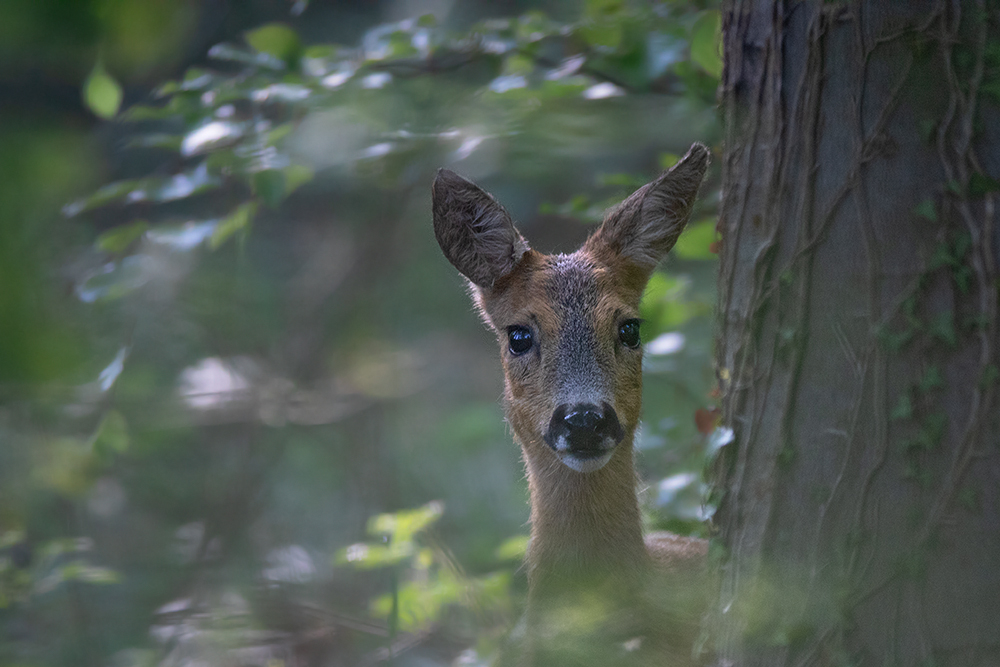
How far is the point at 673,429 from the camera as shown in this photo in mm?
4191

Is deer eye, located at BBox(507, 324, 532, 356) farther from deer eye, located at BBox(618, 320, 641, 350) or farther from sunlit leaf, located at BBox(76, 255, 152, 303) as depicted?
sunlit leaf, located at BBox(76, 255, 152, 303)

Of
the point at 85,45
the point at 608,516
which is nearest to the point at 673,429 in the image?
the point at 608,516

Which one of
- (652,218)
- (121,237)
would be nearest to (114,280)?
(121,237)

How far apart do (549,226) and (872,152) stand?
231 inches

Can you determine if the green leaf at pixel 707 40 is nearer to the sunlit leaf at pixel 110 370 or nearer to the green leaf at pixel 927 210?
the green leaf at pixel 927 210

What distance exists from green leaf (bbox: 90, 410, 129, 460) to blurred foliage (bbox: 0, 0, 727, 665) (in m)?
0.01

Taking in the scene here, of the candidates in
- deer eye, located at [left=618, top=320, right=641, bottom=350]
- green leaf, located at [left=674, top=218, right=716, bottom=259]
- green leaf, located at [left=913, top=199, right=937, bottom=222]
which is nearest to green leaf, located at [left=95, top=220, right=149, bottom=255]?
deer eye, located at [left=618, top=320, right=641, bottom=350]

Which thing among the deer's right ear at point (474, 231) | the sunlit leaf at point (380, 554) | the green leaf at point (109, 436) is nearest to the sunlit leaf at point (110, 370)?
the green leaf at point (109, 436)

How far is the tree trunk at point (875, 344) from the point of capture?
1.94 metres

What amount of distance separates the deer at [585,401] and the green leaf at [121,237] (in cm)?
107

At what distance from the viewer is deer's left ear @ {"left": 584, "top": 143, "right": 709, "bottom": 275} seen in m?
3.33

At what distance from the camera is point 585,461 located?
9.53 ft

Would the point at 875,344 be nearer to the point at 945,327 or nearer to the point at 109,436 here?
the point at 945,327

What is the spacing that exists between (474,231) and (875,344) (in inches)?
71.1
